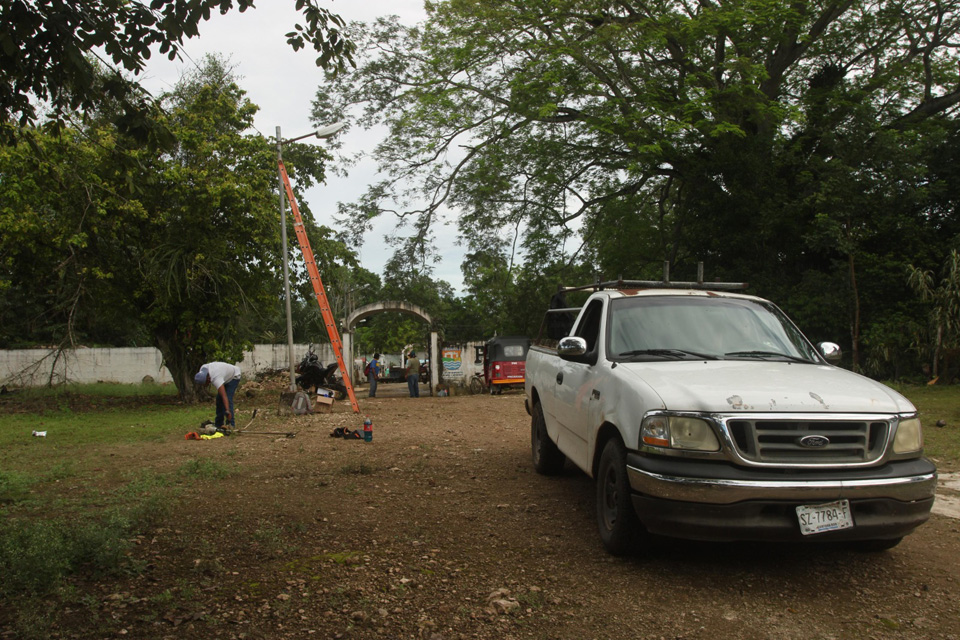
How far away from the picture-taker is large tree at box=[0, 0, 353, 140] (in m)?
5.02

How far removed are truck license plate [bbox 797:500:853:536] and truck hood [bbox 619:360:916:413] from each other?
53 centimetres

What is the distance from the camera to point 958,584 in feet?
14.3

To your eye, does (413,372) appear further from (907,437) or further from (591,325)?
(907,437)

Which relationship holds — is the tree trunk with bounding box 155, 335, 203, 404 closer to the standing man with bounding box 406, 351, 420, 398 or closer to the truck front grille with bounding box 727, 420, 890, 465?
the standing man with bounding box 406, 351, 420, 398

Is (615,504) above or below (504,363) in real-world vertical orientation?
below

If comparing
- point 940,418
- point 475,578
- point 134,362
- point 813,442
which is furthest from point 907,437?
point 134,362

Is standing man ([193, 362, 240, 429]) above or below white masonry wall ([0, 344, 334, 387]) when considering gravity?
below

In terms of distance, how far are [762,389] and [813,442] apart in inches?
16.0

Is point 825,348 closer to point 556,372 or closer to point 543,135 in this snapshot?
point 556,372

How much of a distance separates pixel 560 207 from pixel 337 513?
18720 millimetres

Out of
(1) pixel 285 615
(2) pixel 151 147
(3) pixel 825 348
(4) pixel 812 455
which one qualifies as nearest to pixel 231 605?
(1) pixel 285 615

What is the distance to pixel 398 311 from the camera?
26.3 metres

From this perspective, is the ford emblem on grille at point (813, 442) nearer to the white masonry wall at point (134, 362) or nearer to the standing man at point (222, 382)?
the standing man at point (222, 382)

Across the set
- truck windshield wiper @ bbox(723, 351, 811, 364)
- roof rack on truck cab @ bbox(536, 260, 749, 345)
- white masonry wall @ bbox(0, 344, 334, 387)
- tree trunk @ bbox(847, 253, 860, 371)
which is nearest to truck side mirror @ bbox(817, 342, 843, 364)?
truck windshield wiper @ bbox(723, 351, 811, 364)
